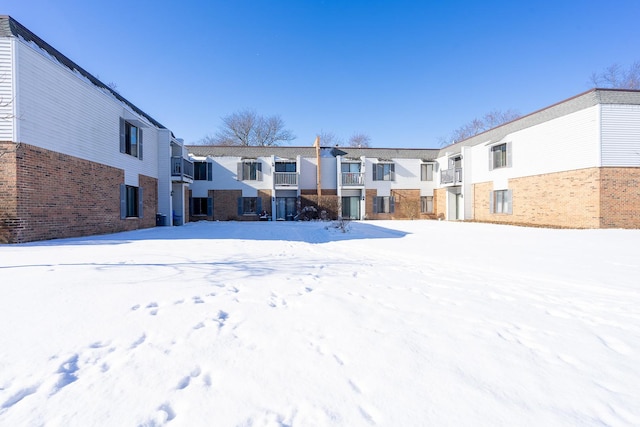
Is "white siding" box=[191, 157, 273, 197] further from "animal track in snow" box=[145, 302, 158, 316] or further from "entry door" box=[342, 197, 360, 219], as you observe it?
"animal track in snow" box=[145, 302, 158, 316]

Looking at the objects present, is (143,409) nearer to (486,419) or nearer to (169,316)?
(169,316)

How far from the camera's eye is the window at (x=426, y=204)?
1072 inches

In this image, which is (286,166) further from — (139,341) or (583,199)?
(139,341)

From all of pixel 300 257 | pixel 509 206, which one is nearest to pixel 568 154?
pixel 509 206

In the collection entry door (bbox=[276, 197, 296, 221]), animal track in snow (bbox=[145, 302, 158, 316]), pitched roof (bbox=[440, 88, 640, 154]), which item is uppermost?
pitched roof (bbox=[440, 88, 640, 154])

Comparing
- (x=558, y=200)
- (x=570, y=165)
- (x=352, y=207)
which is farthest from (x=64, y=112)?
(x=558, y=200)

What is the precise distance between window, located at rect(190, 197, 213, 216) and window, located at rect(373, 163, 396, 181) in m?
14.7

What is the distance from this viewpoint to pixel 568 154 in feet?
50.0

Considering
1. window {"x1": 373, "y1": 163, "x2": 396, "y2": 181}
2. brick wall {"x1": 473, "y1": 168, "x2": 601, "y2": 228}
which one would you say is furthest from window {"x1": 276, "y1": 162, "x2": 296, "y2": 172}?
brick wall {"x1": 473, "y1": 168, "x2": 601, "y2": 228}

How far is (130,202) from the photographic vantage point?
1483 centimetres

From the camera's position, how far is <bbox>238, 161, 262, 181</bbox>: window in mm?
25445

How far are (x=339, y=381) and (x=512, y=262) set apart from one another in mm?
5514

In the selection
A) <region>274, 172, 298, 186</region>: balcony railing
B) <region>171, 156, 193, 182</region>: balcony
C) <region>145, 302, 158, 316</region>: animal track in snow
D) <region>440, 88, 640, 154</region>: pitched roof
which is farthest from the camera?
<region>274, 172, 298, 186</region>: balcony railing

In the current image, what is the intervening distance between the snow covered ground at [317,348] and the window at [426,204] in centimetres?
2259
